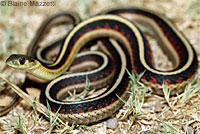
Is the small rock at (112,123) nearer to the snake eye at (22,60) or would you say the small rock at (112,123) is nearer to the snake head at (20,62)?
the snake head at (20,62)

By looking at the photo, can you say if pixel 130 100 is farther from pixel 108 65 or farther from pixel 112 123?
pixel 108 65

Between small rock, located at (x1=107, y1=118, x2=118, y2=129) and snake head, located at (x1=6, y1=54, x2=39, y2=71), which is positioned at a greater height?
snake head, located at (x1=6, y1=54, x2=39, y2=71)

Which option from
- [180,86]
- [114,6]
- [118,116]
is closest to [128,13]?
[114,6]

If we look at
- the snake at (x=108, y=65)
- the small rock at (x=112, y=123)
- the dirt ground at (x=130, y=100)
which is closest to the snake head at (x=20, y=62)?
the snake at (x=108, y=65)

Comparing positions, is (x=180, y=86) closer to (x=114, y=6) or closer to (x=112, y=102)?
(x=112, y=102)

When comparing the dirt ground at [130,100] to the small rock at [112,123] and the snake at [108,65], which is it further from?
the snake at [108,65]

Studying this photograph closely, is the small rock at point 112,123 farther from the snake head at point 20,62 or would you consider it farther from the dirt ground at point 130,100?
the snake head at point 20,62

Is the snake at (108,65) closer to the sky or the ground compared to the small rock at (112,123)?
closer to the sky

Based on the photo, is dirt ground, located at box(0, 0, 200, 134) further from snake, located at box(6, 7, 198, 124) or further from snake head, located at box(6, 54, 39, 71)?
snake head, located at box(6, 54, 39, 71)

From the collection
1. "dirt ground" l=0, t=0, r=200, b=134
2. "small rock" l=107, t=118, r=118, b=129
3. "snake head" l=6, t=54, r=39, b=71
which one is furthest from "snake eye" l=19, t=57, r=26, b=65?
"small rock" l=107, t=118, r=118, b=129
